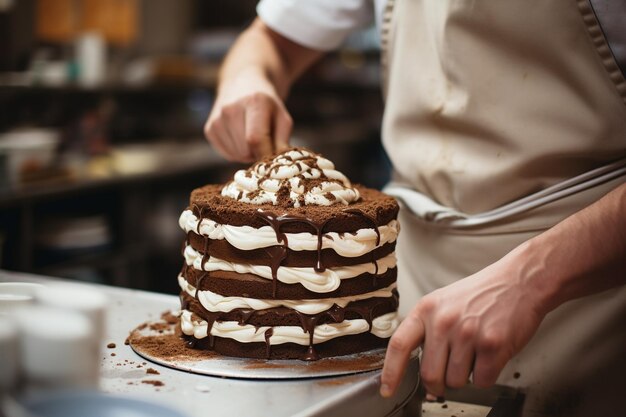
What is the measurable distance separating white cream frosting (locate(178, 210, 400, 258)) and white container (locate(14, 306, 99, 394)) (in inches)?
15.7

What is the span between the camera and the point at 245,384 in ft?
3.59

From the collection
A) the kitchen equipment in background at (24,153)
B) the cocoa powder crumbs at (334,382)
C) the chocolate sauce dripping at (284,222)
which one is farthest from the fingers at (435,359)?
the kitchen equipment in background at (24,153)

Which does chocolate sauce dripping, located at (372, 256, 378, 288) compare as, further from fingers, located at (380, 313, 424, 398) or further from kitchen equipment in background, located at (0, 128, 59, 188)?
kitchen equipment in background, located at (0, 128, 59, 188)

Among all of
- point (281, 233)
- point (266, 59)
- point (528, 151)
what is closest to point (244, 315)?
point (281, 233)

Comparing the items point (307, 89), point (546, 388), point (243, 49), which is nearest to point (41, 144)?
point (243, 49)

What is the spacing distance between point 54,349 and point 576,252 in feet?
2.32

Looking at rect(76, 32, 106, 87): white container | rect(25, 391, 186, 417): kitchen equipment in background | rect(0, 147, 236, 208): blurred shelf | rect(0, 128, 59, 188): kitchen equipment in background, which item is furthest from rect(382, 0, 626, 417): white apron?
rect(76, 32, 106, 87): white container

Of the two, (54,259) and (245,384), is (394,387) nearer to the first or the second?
(245,384)

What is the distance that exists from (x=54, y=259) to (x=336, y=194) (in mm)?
2530

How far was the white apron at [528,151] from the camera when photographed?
1349 millimetres

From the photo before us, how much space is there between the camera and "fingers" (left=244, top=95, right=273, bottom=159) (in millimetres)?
1540

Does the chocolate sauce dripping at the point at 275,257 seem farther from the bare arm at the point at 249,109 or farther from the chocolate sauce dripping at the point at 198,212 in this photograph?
the bare arm at the point at 249,109

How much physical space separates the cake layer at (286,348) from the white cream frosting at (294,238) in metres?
0.15

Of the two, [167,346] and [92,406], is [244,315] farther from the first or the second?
[92,406]
